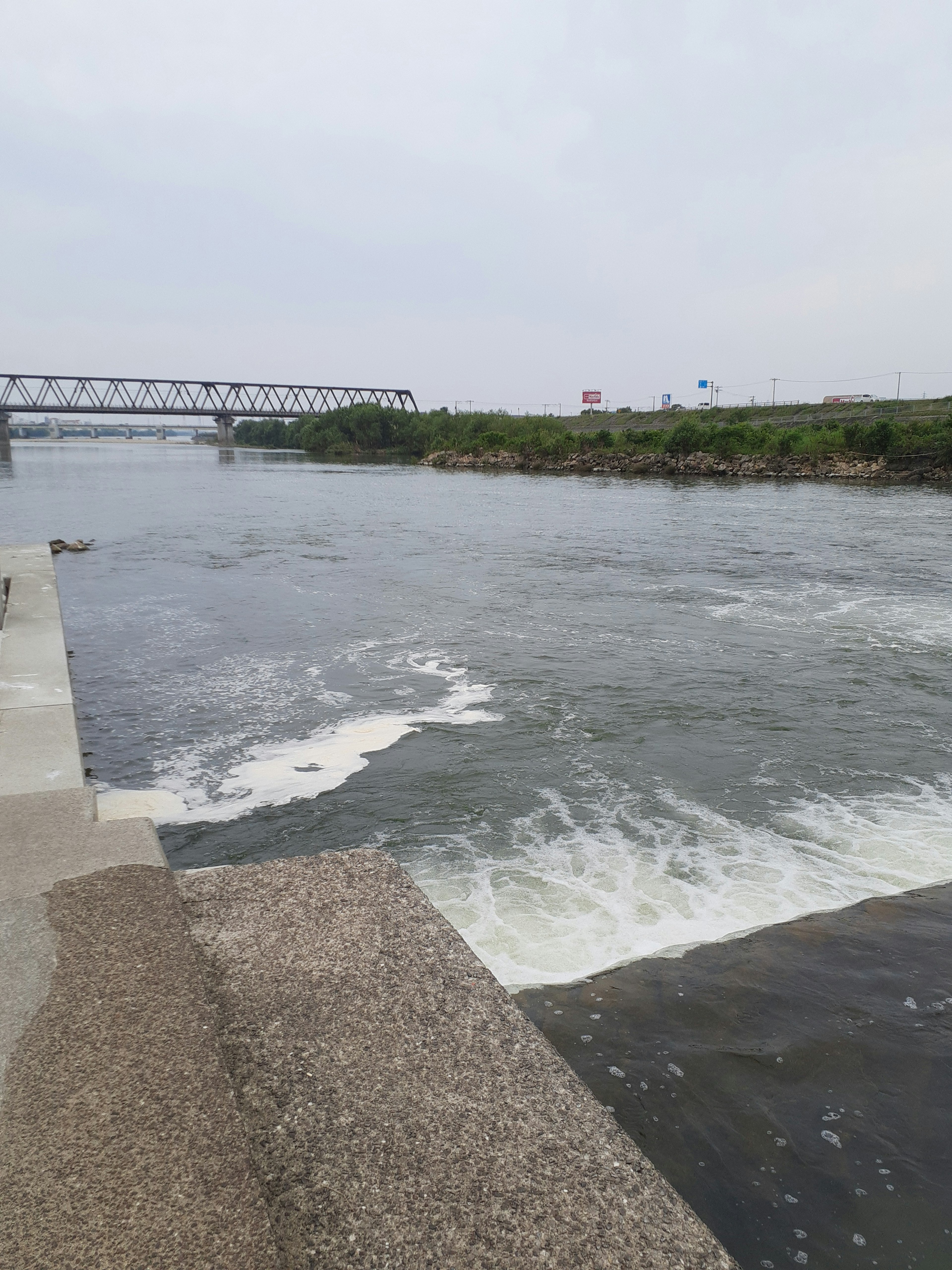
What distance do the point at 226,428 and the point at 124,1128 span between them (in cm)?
15640

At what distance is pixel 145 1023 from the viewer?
2.35m

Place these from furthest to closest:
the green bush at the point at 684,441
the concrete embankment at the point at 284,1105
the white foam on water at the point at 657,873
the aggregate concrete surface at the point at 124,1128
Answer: the green bush at the point at 684,441, the white foam on water at the point at 657,873, the concrete embankment at the point at 284,1105, the aggregate concrete surface at the point at 124,1128

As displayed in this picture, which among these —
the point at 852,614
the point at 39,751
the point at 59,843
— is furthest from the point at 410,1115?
the point at 852,614

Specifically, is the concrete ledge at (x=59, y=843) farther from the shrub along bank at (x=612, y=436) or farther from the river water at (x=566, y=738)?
the shrub along bank at (x=612, y=436)

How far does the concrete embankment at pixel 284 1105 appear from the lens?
182 cm

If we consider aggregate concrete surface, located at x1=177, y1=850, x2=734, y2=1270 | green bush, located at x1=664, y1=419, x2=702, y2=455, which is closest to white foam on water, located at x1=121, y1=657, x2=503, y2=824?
aggregate concrete surface, located at x1=177, y1=850, x2=734, y2=1270

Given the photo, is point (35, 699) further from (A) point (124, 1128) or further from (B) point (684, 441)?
(B) point (684, 441)

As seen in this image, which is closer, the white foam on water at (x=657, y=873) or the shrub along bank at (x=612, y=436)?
the white foam on water at (x=657, y=873)

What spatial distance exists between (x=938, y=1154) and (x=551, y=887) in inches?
89.9

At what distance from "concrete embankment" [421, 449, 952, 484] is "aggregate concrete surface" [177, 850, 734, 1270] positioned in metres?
53.7

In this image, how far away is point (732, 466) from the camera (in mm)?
60406

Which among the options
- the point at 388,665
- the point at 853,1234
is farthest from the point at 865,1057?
the point at 388,665

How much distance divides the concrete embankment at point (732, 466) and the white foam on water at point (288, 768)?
49.8m

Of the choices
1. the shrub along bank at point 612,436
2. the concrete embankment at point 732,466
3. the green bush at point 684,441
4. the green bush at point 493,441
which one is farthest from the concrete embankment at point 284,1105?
the green bush at point 493,441
